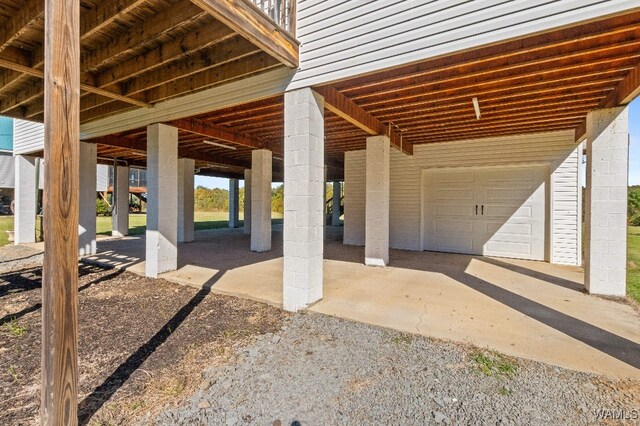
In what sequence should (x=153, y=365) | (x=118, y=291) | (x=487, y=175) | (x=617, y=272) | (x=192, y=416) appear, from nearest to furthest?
(x=192, y=416) → (x=153, y=365) → (x=617, y=272) → (x=118, y=291) → (x=487, y=175)

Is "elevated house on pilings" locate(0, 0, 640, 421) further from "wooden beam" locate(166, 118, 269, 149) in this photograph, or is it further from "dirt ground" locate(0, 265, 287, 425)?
"dirt ground" locate(0, 265, 287, 425)

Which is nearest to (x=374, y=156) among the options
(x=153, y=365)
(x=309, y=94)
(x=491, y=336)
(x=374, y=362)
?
(x=309, y=94)

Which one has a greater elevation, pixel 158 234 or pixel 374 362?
pixel 158 234

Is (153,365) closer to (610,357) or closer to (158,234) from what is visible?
(158,234)

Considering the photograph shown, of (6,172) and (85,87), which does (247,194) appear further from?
(6,172)

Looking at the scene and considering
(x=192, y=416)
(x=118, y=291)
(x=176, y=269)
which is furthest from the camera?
(x=176, y=269)

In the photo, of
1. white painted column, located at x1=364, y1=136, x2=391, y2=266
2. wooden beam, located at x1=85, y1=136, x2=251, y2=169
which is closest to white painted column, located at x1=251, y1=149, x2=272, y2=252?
wooden beam, located at x1=85, y1=136, x2=251, y2=169

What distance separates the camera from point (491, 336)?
9.78 ft

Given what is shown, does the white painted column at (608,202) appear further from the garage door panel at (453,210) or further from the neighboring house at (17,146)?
the neighboring house at (17,146)

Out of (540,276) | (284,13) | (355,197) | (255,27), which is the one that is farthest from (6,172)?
(540,276)

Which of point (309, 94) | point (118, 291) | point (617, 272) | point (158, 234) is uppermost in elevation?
point (309, 94)

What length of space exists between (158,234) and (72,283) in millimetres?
4117

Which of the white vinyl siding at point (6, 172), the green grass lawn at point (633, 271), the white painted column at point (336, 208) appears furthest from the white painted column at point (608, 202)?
the white vinyl siding at point (6, 172)

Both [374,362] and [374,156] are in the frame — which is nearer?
[374,362]
